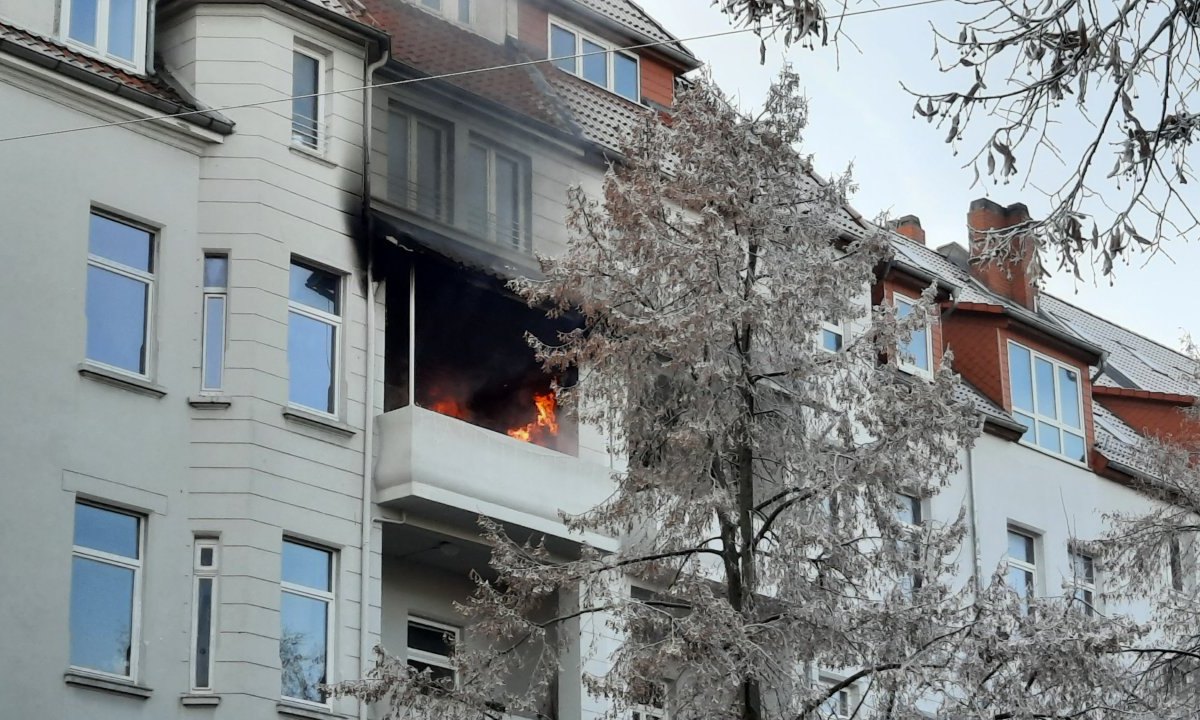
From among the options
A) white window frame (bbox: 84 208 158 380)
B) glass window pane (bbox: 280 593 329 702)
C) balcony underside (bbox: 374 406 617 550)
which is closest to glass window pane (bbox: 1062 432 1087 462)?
balcony underside (bbox: 374 406 617 550)

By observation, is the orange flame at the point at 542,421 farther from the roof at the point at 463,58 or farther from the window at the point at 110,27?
the window at the point at 110,27

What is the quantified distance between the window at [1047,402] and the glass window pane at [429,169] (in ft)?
44.2

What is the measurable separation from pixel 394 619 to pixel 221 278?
4398mm

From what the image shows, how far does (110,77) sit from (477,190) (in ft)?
17.0

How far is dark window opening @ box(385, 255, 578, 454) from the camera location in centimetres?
2392

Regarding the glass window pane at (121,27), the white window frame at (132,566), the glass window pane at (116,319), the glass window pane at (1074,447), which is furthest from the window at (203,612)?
the glass window pane at (1074,447)

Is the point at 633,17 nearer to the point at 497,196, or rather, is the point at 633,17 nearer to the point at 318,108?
the point at 497,196

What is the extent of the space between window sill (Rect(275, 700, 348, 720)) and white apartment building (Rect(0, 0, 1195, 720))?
0.04 metres

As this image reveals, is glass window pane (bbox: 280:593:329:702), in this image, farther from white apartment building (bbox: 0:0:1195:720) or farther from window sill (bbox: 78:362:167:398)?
window sill (bbox: 78:362:167:398)

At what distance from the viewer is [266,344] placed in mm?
21594

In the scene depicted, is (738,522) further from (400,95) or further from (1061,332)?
(1061,332)

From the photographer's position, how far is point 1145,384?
4088cm

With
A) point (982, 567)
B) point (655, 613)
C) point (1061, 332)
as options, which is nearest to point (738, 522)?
point (655, 613)

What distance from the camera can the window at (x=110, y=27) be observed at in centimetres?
2164
